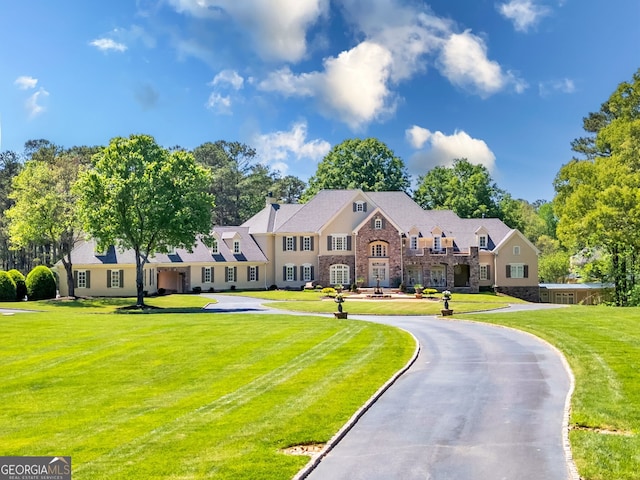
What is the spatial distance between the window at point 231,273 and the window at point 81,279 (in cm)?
1317

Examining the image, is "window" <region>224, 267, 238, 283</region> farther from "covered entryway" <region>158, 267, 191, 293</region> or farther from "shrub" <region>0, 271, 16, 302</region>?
"shrub" <region>0, 271, 16, 302</region>

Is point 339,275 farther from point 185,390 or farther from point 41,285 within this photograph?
point 185,390

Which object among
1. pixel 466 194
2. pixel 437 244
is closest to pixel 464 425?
pixel 437 244

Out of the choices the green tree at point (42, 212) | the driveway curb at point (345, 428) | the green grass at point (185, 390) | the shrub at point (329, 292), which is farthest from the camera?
the shrub at point (329, 292)

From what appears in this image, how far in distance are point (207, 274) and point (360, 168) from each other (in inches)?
1213

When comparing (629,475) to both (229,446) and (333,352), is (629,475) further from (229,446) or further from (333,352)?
(333,352)

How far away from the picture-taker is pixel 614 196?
45.0m

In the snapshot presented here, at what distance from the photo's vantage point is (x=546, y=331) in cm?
2752

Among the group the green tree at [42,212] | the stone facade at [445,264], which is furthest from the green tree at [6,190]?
the stone facade at [445,264]

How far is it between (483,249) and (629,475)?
55417 millimetres

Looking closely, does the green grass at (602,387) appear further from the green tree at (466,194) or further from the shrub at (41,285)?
the green tree at (466,194)

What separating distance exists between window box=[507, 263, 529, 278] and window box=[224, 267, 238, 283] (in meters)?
27.1

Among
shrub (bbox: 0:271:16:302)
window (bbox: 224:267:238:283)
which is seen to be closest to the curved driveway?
shrub (bbox: 0:271:16:302)

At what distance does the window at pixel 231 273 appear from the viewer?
210 ft
